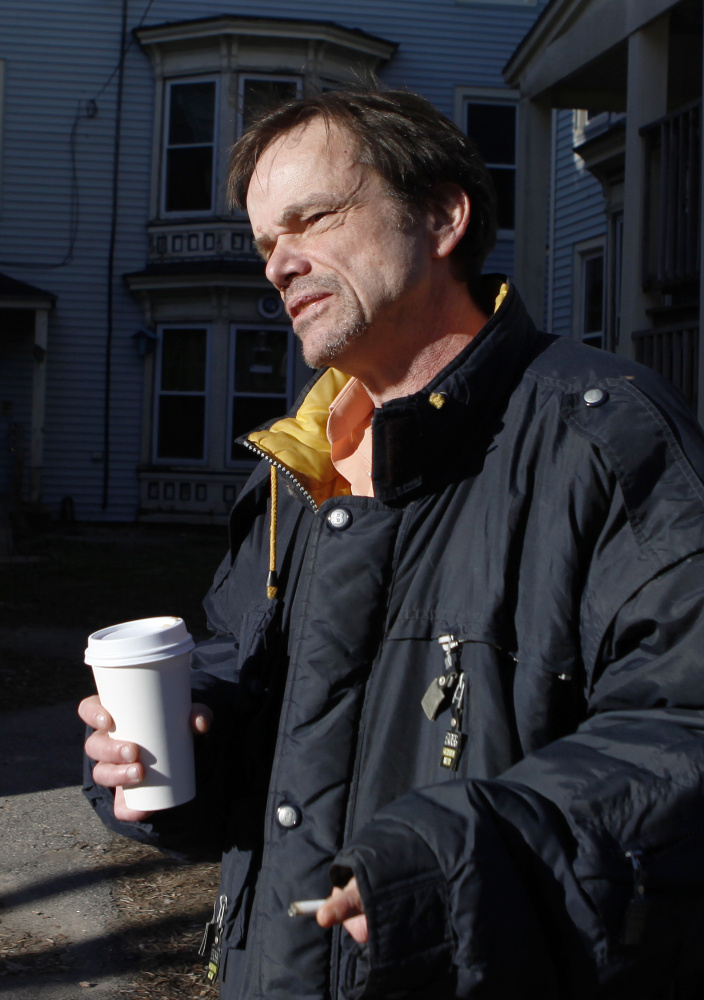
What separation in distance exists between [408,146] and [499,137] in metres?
17.3

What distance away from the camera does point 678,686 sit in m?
1.36

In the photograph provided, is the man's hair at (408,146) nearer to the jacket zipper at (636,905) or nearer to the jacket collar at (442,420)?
the jacket collar at (442,420)

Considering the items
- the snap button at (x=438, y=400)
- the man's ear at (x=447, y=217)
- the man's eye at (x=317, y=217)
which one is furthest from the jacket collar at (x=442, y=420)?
the man's eye at (x=317, y=217)

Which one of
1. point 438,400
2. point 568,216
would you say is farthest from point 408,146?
point 568,216

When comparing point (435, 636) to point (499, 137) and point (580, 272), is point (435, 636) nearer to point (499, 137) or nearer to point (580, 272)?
point (580, 272)

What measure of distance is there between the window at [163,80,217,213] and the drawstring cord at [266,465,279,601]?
1627 centimetres

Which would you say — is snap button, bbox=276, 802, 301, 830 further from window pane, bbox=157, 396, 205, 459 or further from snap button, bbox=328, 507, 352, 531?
window pane, bbox=157, 396, 205, 459

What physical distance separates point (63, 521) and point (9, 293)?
3.84 metres

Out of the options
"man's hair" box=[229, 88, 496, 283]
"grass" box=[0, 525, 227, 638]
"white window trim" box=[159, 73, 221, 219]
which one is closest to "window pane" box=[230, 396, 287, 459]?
"grass" box=[0, 525, 227, 638]

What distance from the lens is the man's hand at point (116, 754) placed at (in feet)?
5.73

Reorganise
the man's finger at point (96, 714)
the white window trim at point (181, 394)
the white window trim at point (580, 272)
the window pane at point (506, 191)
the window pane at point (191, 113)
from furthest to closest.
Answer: the window pane at point (506, 191) → the white window trim at point (181, 394) → the window pane at point (191, 113) → the white window trim at point (580, 272) → the man's finger at point (96, 714)

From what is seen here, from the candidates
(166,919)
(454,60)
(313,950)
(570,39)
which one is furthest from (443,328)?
(454,60)

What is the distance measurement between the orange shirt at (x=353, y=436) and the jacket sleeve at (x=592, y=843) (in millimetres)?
764

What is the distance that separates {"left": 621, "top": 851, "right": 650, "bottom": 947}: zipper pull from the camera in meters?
1.26
